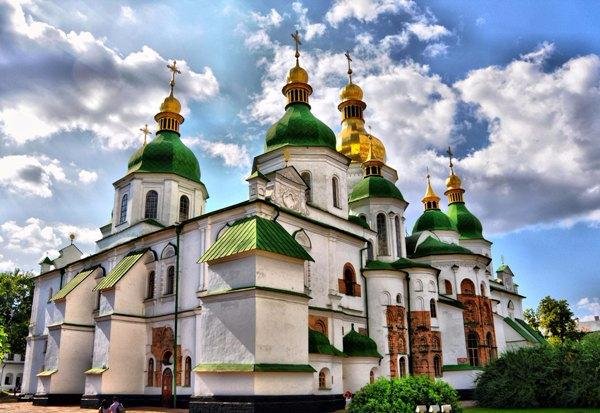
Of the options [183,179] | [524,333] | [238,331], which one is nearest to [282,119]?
[183,179]

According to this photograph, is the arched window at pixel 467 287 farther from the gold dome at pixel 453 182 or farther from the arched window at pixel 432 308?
the gold dome at pixel 453 182

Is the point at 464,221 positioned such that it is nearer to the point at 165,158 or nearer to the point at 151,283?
the point at 165,158

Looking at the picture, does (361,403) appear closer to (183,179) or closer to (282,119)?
(282,119)

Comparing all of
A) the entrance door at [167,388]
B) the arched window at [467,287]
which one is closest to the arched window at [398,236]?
the arched window at [467,287]

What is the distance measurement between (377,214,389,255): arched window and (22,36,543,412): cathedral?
0.07 metres

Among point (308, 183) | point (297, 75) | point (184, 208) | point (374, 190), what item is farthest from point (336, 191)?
point (184, 208)

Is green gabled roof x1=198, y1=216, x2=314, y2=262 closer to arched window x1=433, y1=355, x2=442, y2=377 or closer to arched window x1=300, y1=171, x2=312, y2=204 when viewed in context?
arched window x1=300, y1=171, x2=312, y2=204

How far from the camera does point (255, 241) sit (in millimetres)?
16422

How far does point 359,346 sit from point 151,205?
44.7 feet

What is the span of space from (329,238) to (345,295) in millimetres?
2849

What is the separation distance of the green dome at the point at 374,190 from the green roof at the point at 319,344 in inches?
453

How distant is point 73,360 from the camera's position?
24.7m

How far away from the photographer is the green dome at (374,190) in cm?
2965

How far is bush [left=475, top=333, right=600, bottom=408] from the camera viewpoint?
19.6m
